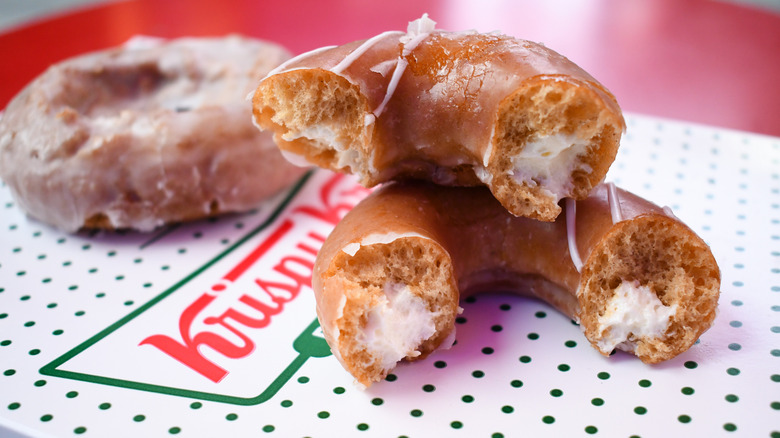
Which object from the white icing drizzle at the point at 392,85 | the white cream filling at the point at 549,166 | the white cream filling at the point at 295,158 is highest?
the white icing drizzle at the point at 392,85

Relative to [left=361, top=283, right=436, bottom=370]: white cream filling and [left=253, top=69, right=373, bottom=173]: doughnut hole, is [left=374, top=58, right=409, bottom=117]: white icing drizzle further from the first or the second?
[left=361, top=283, right=436, bottom=370]: white cream filling

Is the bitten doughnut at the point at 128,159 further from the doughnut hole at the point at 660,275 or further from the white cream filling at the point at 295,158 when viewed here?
the doughnut hole at the point at 660,275

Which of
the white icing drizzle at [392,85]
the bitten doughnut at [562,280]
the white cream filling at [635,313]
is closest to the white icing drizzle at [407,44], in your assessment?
the white icing drizzle at [392,85]

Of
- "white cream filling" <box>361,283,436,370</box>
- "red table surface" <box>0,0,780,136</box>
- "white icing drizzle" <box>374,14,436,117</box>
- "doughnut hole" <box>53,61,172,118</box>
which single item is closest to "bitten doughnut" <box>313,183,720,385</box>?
"white cream filling" <box>361,283,436,370</box>

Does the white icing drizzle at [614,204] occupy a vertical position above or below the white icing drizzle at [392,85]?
below

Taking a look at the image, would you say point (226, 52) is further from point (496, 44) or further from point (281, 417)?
point (281, 417)

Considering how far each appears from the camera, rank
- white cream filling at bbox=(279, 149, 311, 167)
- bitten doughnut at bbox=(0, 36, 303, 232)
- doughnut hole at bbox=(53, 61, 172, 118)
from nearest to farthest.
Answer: white cream filling at bbox=(279, 149, 311, 167) → bitten doughnut at bbox=(0, 36, 303, 232) → doughnut hole at bbox=(53, 61, 172, 118)
